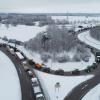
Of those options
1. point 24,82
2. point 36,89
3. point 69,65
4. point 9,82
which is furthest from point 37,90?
point 69,65

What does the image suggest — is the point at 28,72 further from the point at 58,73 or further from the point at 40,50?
the point at 40,50

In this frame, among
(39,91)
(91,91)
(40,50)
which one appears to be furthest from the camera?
(40,50)

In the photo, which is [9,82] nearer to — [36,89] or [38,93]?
[36,89]

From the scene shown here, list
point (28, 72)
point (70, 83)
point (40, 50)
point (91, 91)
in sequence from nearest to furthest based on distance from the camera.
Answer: point (91, 91) → point (70, 83) → point (28, 72) → point (40, 50)

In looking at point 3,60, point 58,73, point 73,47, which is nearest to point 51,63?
point 58,73

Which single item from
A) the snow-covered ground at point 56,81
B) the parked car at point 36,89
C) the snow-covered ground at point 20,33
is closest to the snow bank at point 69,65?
the snow-covered ground at point 56,81

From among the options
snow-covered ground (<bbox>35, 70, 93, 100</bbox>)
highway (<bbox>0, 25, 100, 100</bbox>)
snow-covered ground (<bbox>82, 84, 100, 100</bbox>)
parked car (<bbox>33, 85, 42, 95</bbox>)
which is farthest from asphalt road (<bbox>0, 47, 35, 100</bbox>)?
snow-covered ground (<bbox>82, 84, 100, 100</bbox>)
